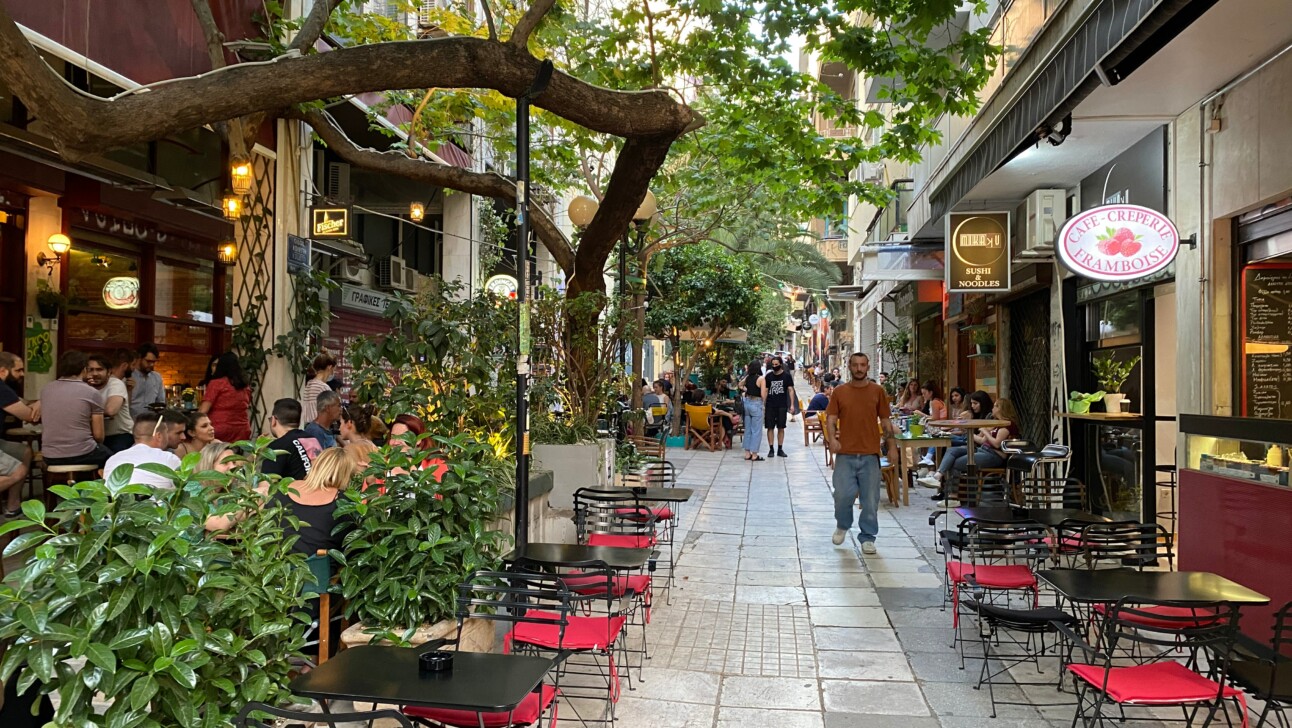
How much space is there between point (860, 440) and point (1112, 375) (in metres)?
3.31

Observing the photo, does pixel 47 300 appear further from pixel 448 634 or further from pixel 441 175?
pixel 448 634

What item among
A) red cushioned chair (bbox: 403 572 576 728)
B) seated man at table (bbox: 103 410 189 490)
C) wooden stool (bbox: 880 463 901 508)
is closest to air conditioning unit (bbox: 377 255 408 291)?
wooden stool (bbox: 880 463 901 508)

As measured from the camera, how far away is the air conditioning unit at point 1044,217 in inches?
406

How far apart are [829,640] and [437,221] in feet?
52.7

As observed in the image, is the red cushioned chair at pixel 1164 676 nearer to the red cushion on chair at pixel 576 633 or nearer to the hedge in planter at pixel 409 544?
the red cushion on chair at pixel 576 633

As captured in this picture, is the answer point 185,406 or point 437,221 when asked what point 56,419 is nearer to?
point 185,406

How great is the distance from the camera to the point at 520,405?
512 cm

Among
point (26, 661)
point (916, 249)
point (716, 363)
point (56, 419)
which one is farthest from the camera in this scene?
point (716, 363)

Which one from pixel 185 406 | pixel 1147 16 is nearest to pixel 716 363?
pixel 185 406

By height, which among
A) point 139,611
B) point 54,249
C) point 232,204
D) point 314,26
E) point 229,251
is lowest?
point 139,611

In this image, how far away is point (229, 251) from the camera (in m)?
10.6

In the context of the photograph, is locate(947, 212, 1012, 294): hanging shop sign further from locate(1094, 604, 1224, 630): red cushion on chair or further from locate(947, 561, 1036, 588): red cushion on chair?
→ locate(1094, 604, 1224, 630): red cushion on chair

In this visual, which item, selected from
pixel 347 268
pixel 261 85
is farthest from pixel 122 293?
pixel 261 85

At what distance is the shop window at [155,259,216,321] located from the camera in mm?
11539
